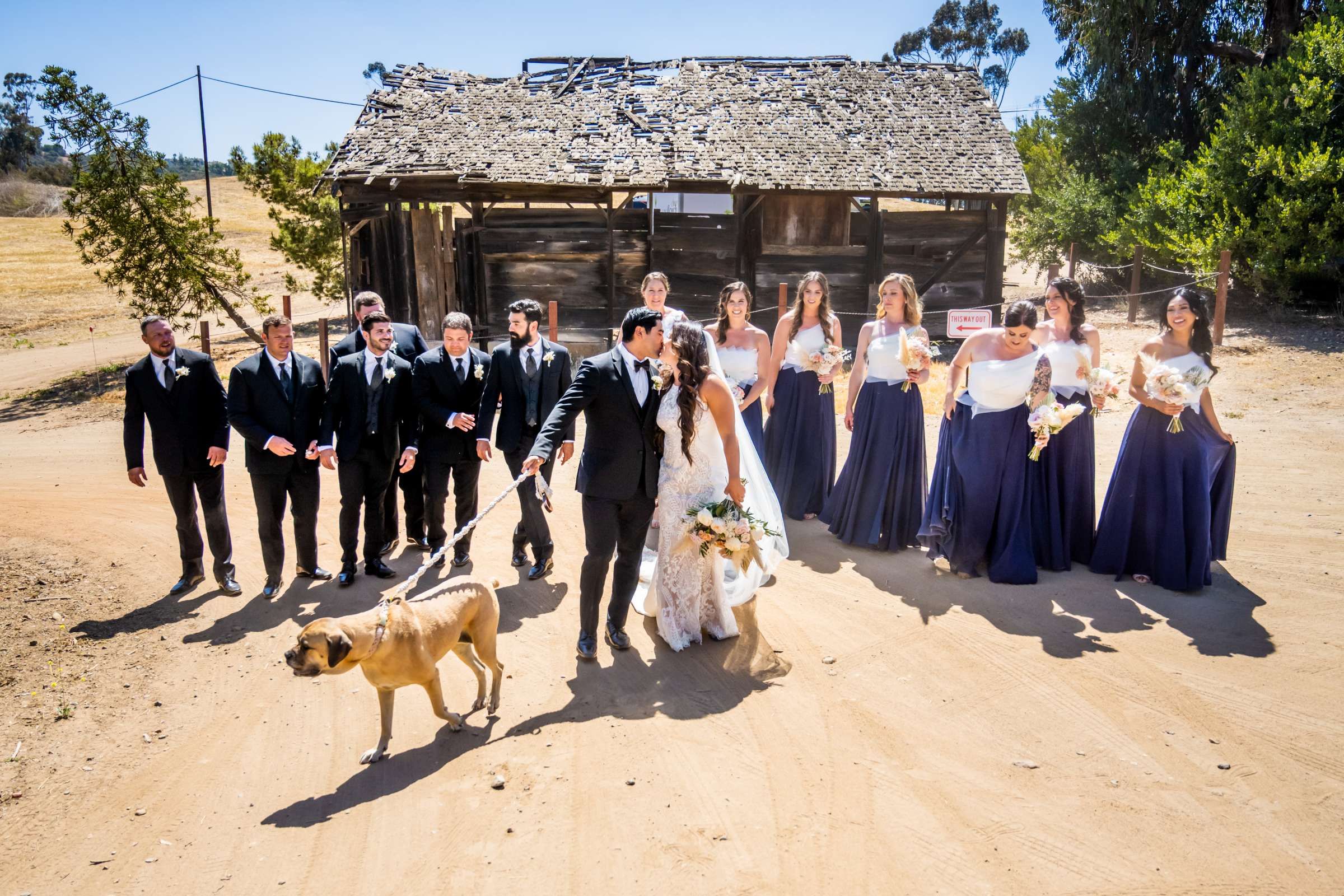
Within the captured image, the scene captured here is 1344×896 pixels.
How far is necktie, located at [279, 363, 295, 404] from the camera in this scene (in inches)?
252

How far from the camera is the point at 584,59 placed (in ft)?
63.4

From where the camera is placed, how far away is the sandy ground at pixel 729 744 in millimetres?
3670

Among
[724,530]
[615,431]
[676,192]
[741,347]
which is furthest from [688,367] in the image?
[676,192]

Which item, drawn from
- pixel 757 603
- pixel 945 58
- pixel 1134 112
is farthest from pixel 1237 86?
pixel 945 58

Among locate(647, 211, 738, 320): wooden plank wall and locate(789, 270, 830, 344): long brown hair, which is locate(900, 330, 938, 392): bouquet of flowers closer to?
locate(789, 270, 830, 344): long brown hair

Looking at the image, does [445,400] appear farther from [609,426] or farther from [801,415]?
[801,415]

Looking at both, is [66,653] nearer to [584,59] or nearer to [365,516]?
[365,516]

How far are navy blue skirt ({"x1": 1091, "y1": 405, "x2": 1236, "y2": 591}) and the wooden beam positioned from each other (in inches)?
450

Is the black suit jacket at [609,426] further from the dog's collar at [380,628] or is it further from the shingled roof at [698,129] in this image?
the shingled roof at [698,129]

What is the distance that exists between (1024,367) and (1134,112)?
69.4 ft

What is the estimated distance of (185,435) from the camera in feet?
21.0

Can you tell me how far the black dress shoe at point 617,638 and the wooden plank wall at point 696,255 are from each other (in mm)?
12147

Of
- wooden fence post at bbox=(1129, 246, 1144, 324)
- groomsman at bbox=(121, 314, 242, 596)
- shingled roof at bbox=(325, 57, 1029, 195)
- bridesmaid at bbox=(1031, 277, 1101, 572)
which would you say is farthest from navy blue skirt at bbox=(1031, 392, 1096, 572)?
wooden fence post at bbox=(1129, 246, 1144, 324)

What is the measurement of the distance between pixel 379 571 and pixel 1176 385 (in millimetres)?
5734
